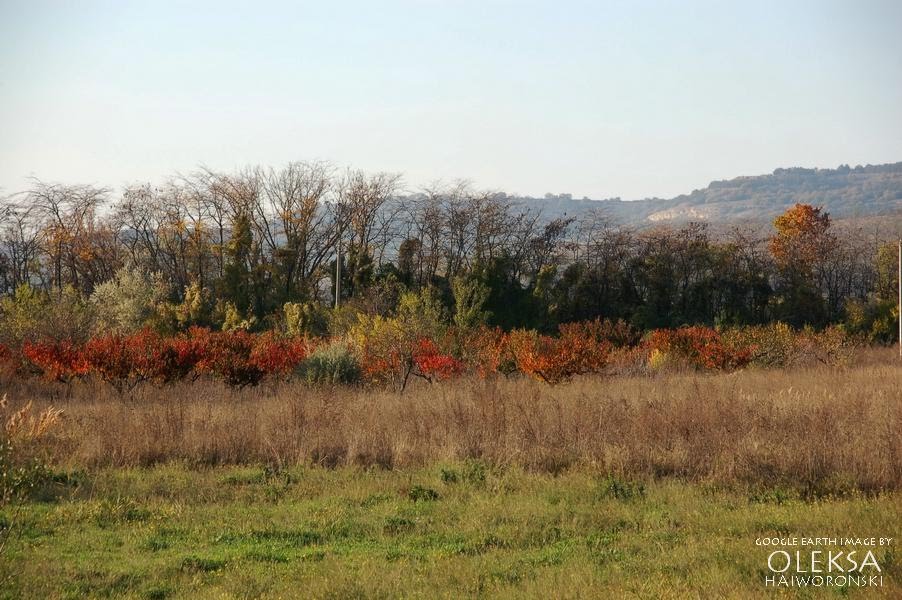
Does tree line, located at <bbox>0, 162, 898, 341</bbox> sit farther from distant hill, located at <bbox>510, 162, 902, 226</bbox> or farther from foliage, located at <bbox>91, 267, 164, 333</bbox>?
distant hill, located at <bbox>510, 162, 902, 226</bbox>

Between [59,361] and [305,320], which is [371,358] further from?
[305,320]

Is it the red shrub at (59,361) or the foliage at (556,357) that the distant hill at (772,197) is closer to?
the foliage at (556,357)

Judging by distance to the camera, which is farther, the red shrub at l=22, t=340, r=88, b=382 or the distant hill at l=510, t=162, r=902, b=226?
the distant hill at l=510, t=162, r=902, b=226

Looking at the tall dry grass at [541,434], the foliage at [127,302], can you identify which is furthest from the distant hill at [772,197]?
the tall dry grass at [541,434]

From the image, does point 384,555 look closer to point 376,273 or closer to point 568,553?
point 568,553

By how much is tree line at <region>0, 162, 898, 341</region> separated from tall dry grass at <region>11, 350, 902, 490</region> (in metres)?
17.7

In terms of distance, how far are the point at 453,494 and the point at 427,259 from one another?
28.1 metres

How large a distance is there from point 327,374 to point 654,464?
9112 millimetres

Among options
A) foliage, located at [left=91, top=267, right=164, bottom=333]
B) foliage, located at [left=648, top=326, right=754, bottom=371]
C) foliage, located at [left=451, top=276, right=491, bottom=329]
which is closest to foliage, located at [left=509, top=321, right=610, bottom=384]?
foliage, located at [left=648, top=326, right=754, bottom=371]

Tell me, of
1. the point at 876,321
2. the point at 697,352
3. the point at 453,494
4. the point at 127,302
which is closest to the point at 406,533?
the point at 453,494

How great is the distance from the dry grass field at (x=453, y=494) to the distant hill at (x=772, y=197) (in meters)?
116

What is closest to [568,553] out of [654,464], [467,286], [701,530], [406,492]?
[701,530]

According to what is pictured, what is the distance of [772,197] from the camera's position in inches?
6240

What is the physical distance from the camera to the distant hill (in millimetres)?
139125
